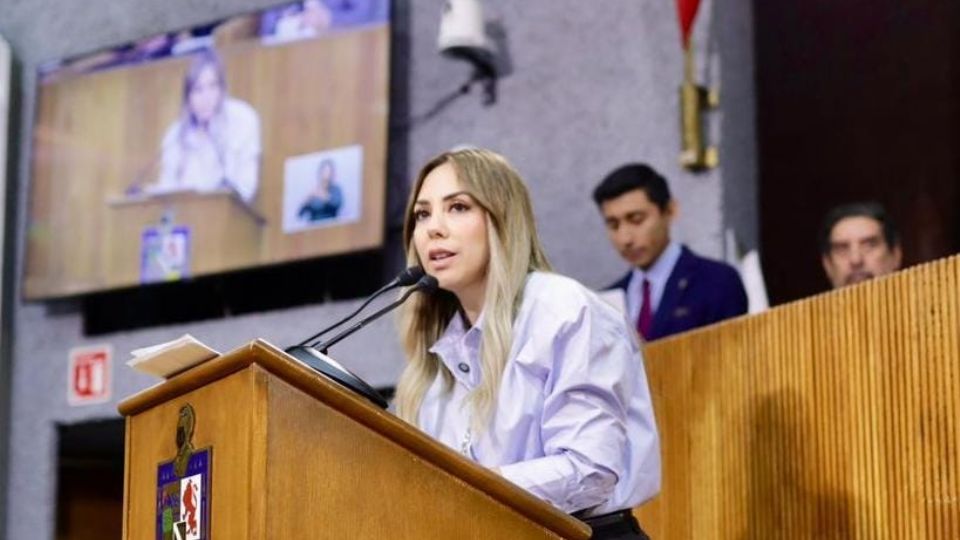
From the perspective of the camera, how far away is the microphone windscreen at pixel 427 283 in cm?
241

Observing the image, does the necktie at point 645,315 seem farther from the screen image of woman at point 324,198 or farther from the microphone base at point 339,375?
the microphone base at point 339,375

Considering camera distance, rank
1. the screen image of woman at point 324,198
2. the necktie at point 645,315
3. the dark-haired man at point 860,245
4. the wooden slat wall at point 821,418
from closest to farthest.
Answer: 1. the wooden slat wall at point 821,418
2. the dark-haired man at point 860,245
3. the necktie at point 645,315
4. the screen image of woman at point 324,198

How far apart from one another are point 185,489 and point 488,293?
0.62 meters

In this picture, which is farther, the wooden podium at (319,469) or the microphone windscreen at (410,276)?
the microphone windscreen at (410,276)

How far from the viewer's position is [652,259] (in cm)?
463

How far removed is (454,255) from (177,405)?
1.79ft

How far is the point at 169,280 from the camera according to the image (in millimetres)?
6129

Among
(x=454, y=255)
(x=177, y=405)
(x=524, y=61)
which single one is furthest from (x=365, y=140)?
(x=177, y=405)

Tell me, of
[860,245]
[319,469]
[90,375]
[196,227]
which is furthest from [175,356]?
[90,375]

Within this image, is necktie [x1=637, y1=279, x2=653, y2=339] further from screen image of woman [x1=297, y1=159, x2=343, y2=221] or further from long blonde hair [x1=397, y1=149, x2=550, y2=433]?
long blonde hair [x1=397, y1=149, x2=550, y2=433]

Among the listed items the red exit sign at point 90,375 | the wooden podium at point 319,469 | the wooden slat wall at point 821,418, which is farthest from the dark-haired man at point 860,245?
the red exit sign at point 90,375

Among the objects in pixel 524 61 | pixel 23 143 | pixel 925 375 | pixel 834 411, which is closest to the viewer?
pixel 925 375

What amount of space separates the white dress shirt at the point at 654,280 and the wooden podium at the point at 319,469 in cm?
256

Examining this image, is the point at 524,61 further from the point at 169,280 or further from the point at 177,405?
the point at 177,405
